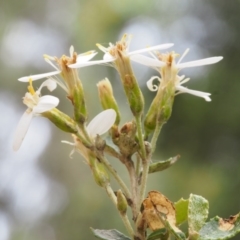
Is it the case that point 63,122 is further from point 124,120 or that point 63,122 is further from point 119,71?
point 124,120

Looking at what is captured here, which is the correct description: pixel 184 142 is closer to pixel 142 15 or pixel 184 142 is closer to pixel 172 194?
pixel 172 194

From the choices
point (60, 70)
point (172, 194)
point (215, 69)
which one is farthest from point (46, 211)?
point (60, 70)

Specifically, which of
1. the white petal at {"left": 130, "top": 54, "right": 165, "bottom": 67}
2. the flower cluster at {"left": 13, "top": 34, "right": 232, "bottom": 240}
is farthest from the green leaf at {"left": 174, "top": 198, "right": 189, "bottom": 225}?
the white petal at {"left": 130, "top": 54, "right": 165, "bottom": 67}

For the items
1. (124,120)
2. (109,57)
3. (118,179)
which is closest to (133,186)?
(118,179)

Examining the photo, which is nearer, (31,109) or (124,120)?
(31,109)

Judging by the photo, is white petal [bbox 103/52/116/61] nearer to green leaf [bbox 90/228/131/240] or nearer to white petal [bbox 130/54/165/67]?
white petal [bbox 130/54/165/67]
